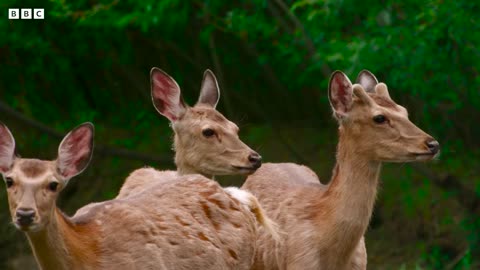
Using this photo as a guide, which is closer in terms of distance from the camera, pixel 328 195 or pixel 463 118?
pixel 328 195

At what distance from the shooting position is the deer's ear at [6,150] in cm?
880

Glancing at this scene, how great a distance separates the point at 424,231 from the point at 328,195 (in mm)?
5266

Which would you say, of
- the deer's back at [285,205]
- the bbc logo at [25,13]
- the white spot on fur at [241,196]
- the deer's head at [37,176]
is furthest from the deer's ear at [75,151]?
the bbc logo at [25,13]

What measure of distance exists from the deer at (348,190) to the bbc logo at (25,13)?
618 centimetres

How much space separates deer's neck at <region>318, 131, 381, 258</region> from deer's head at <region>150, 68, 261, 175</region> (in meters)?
0.83

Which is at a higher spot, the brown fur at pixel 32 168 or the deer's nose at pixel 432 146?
the brown fur at pixel 32 168

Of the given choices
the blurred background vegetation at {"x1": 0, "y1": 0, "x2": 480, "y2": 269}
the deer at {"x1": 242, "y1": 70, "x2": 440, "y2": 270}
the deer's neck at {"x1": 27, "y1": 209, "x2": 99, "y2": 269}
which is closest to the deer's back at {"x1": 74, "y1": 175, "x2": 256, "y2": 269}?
the deer's neck at {"x1": 27, "y1": 209, "x2": 99, "y2": 269}

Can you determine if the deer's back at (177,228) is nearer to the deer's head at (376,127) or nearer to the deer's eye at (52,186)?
the deer's eye at (52,186)

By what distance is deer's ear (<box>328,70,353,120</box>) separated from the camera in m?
10.7

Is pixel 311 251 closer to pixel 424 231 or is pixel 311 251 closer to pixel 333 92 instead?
pixel 333 92

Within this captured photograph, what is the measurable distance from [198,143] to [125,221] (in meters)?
2.45

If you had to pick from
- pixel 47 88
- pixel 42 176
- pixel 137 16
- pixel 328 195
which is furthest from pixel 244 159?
pixel 47 88

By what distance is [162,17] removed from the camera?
15219 mm

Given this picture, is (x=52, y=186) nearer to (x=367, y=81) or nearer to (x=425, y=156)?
(x=425, y=156)
